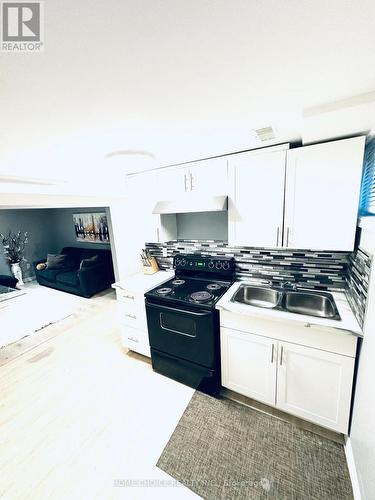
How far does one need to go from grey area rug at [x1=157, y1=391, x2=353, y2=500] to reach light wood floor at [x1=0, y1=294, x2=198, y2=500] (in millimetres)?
103

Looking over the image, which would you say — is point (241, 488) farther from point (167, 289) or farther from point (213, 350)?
point (167, 289)

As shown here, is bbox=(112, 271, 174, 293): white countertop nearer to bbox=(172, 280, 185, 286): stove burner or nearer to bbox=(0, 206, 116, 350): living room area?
bbox=(172, 280, 185, 286): stove burner

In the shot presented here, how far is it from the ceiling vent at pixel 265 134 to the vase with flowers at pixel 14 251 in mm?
6098

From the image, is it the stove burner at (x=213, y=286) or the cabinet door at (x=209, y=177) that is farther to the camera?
the stove burner at (x=213, y=286)

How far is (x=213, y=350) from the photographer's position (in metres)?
1.79

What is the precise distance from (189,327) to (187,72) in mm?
1759

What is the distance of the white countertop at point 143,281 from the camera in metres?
2.24

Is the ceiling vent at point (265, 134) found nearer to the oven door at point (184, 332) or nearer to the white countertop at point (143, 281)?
the oven door at point (184, 332)

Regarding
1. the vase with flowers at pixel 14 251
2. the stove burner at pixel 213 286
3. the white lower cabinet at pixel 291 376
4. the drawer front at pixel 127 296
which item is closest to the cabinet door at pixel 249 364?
the white lower cabinet at pixel 291 376

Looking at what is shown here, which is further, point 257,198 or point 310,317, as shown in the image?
point 257,198

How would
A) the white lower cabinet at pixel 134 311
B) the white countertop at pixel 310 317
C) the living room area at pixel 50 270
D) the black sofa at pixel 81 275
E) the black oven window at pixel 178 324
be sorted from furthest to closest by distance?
1. the black sofa at pixel 81 275
2. the living room area at pixel 50 270
3. the white lower cabinet at pixel 134 311
4. the black oven window at pixel 178 324
5. the white countertop at pixel 310 317

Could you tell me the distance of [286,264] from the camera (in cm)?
204

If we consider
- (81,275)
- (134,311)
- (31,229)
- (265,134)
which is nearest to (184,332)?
(134,311)

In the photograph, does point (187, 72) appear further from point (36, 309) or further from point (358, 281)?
point (36, 309)
